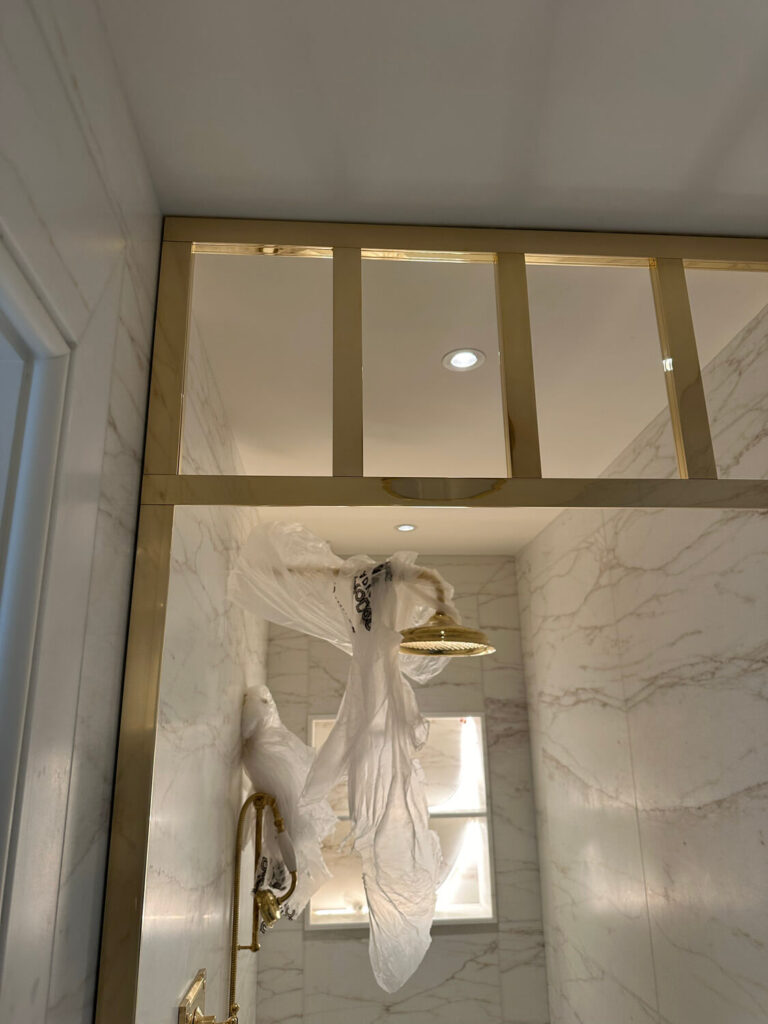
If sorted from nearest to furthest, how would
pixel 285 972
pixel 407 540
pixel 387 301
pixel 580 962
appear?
pixel 387 301
pixel 580 962
pixel 285 972
pixel 407 540

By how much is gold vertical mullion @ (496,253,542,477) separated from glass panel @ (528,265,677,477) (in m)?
0.03

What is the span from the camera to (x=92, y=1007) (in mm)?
890

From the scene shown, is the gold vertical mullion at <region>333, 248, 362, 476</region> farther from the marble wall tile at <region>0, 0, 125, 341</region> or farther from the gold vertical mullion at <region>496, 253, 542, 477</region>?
the marble wall tile at <region>0, 0, 125, 341</region>

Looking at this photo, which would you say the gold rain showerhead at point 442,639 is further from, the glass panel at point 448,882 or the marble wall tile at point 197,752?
the glass panel at point 448,882

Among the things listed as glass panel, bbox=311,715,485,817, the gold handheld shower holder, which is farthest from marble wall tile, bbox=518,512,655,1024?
the gold handheld shower holder

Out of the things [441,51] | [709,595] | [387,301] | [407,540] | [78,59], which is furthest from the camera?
[407,540]

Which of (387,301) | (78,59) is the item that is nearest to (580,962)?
(387,301)

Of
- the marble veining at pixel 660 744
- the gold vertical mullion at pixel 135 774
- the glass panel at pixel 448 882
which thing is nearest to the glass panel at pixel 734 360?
the marble veining at pixel 660 744

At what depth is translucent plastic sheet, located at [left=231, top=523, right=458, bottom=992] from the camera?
132cm

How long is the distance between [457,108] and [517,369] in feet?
1.29

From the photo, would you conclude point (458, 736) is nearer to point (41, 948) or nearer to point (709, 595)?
point (709, 595)

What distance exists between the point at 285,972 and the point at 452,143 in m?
2.93

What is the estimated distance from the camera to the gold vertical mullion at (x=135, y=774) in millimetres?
904

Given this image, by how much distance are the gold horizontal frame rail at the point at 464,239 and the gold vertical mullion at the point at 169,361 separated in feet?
0.17
